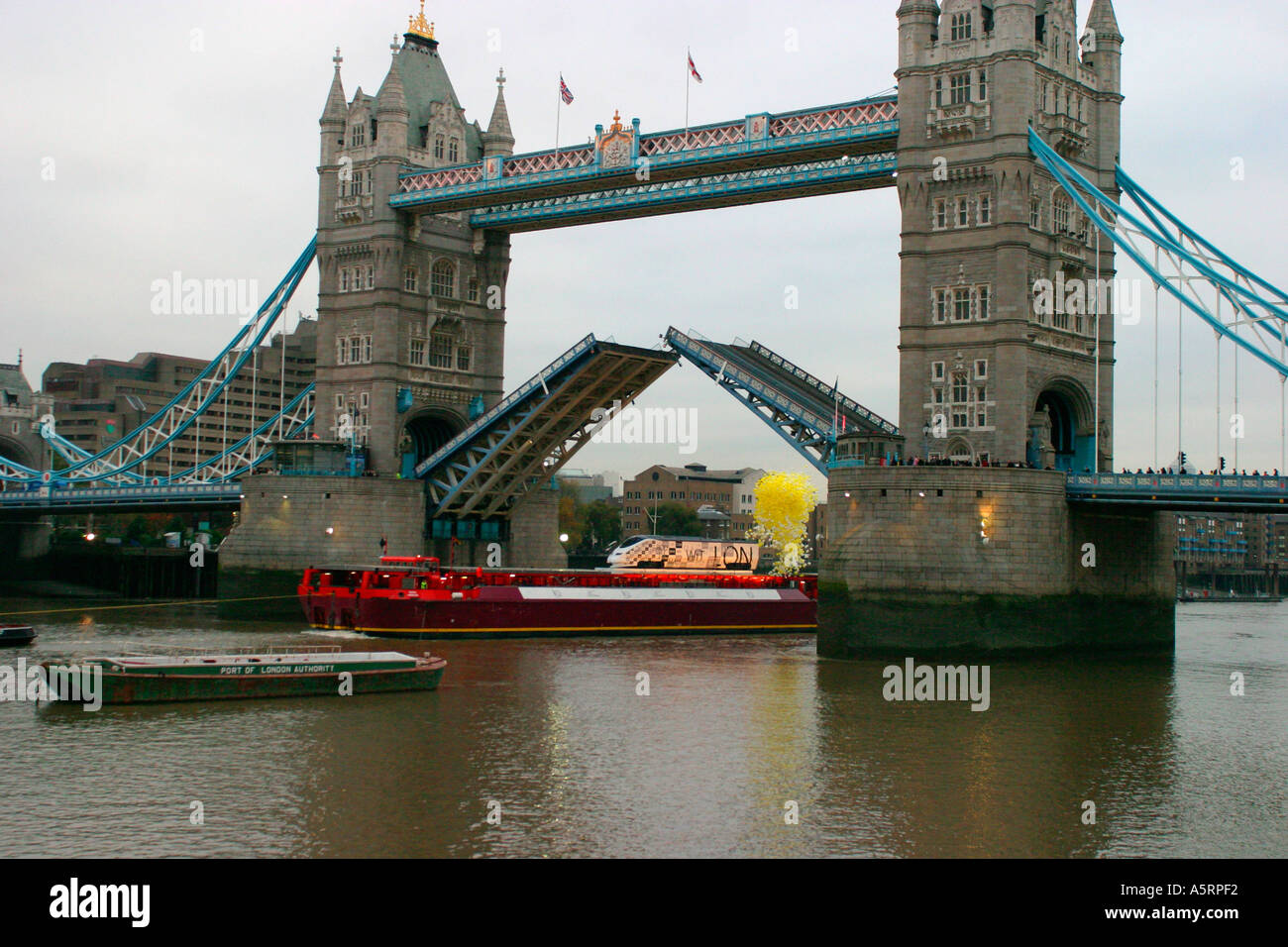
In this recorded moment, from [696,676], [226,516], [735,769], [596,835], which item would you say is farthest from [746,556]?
[226,516]

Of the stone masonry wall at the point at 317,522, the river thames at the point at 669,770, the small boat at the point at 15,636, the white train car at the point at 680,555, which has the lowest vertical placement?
the river thames at the point at 669,770

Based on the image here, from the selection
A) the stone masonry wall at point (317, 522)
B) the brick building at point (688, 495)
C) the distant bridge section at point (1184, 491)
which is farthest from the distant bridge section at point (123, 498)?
the brick building at point (688, 495)

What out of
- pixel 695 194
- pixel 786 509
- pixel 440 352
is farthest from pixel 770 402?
pixel 786 509

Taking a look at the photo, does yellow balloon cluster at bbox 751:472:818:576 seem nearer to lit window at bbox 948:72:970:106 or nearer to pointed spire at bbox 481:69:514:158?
pointed spire at bbox 481:69:514:158

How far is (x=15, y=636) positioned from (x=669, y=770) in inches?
1205

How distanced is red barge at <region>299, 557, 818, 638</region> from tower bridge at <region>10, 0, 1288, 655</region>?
24.7 feet

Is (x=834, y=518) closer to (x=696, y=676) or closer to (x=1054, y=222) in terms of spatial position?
(x=696, y=676)

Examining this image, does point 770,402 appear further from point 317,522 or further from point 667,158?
point 317,522

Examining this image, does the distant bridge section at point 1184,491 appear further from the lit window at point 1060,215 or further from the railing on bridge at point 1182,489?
the lit window at point 1060,215

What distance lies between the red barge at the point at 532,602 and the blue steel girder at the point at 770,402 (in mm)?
6262

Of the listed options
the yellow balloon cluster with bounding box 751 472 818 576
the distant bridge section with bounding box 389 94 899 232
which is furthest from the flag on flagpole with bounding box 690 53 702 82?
the yellow balloon cluster with bounding box 751 472 818 576

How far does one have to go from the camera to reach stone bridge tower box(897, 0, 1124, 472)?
4694cm

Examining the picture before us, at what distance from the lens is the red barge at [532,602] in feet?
173

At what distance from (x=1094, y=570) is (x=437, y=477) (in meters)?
31.8
